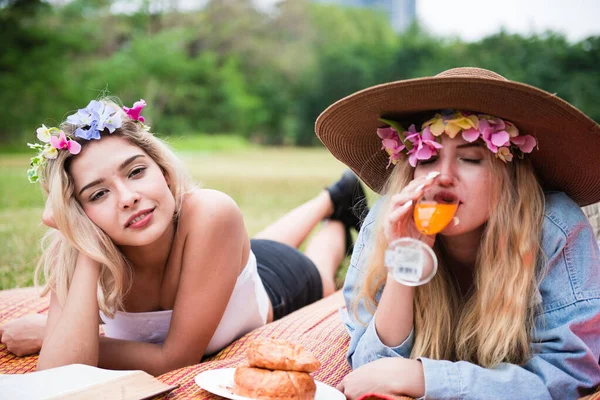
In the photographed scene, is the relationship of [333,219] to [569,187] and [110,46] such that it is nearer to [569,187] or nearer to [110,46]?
[569,187]

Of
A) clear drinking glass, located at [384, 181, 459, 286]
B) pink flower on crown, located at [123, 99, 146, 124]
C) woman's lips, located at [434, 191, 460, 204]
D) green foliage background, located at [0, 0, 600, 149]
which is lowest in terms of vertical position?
clear drinking glass, located at [384, 181, 459, 286]

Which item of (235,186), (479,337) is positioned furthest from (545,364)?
(235,186)

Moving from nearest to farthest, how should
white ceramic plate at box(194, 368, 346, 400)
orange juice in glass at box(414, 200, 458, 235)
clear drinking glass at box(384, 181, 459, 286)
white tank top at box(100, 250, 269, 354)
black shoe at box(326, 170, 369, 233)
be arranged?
clear drinking glass at box(384, 181, 459, 286) < orange juice in glass at box(414, 200, 458, 235) < white ceramic plate at box(194, 368, 346, 400) < white tank top at box(100, 250, 269, 354) < black shoe at box(326, 170, 369, 233)

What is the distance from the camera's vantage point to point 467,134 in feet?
7.63

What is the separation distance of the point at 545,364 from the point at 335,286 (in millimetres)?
3162

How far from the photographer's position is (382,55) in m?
30.5

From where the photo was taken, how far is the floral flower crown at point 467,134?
91.4 inches

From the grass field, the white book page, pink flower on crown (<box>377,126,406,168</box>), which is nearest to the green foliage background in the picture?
the grass field

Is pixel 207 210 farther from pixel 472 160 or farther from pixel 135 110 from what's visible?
pixel 472 160

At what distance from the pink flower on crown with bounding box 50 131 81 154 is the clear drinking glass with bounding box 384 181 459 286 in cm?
161

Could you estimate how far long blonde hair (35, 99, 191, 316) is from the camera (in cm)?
290

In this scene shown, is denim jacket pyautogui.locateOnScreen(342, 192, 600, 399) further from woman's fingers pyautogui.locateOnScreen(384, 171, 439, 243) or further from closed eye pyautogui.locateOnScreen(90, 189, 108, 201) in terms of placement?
closed eye pyautogui.locateOnScreen(90, 189, 108, 201)

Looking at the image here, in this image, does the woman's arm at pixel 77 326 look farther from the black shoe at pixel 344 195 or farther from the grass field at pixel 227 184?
the black shoe at pixel 344 195

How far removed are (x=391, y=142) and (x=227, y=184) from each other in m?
12.3
